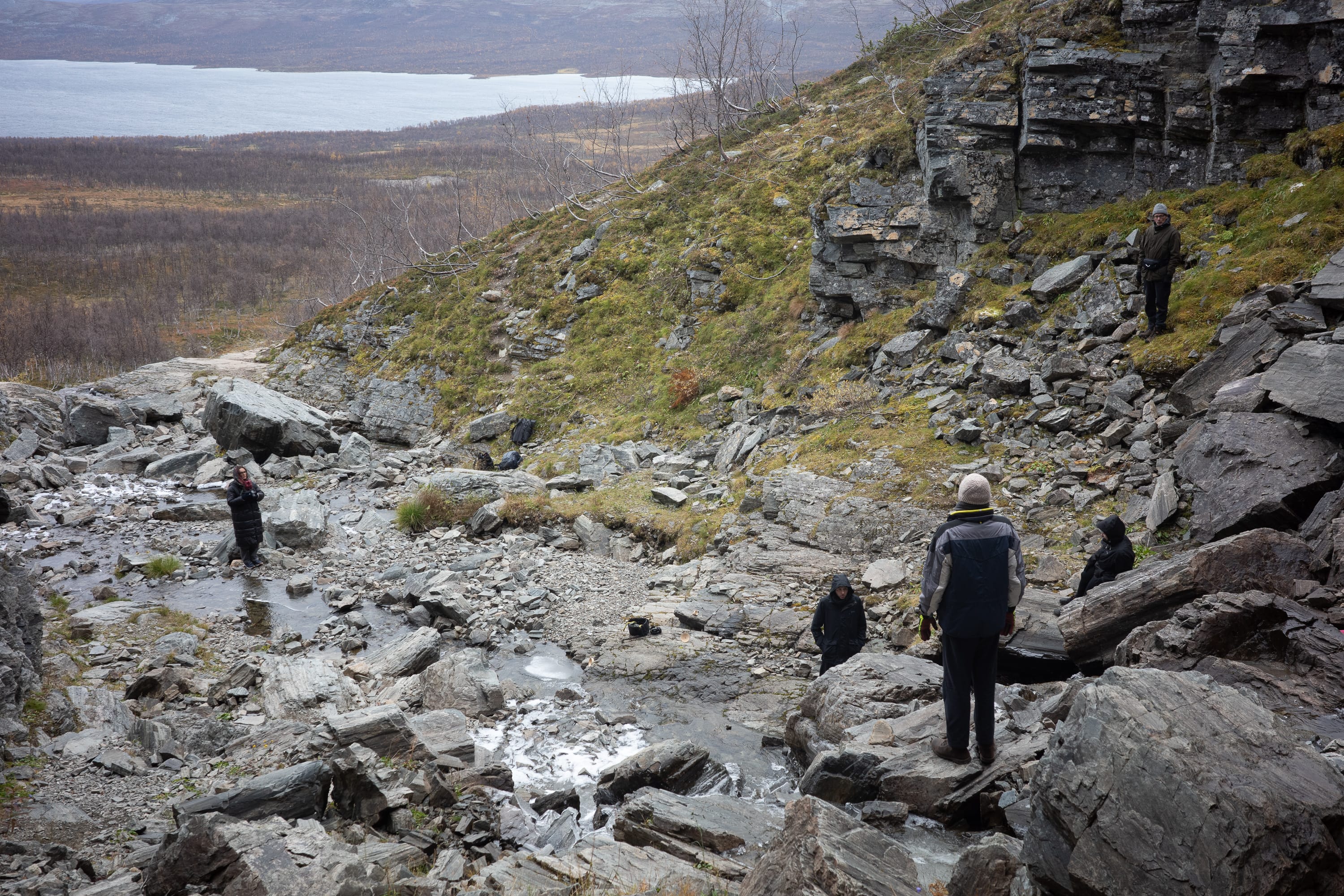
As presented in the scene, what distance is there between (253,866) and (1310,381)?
11642mm

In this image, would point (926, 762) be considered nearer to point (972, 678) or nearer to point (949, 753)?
point (949, 753)

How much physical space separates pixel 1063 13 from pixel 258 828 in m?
20.5

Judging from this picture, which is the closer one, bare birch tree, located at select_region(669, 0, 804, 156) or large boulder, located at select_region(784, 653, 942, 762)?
large boulder, located at select_region(784, 653, 942, 762)

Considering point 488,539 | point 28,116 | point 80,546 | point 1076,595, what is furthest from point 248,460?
point 28,116

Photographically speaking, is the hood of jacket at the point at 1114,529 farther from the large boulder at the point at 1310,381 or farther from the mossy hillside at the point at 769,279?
the mossy hillside at the point at 769,279

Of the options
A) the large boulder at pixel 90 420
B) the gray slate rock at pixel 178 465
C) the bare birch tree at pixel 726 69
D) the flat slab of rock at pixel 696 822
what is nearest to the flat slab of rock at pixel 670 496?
the flat slab of rock at pixel 696 822

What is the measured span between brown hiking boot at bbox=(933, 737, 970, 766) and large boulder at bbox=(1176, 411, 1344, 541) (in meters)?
4.65

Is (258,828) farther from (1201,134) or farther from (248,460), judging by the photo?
(248,460)

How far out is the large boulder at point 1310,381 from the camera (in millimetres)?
8141

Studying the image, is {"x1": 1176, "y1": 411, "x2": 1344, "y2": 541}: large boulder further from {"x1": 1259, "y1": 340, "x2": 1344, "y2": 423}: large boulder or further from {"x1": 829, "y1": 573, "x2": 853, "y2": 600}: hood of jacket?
{"x1": 829, "y1": 573, "x2": 853, "y2": 600}: hood of jacket

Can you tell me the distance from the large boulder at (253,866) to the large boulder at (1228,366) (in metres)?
11.5

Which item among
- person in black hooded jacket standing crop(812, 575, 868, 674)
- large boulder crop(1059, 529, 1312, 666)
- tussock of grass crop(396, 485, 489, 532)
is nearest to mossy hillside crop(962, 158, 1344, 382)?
large boulder crop(1059, 529, 1312, 666)

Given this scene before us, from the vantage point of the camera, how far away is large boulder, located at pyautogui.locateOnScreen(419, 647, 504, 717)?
977 centimetres

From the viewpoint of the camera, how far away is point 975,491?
5.84 m
